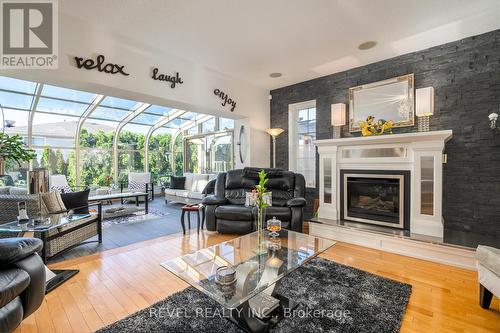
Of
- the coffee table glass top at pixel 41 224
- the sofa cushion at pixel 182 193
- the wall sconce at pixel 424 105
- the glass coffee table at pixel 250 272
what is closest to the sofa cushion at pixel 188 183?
the sofa cushion at pixel 182 193

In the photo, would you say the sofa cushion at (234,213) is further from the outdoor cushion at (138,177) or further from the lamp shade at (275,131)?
the outdoor cushion at (138,177)

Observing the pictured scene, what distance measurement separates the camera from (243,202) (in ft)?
14.0

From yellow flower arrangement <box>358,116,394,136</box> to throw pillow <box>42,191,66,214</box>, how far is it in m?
4.65

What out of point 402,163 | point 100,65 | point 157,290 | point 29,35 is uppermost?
point 29,35

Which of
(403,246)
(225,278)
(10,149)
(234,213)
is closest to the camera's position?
(225,278)

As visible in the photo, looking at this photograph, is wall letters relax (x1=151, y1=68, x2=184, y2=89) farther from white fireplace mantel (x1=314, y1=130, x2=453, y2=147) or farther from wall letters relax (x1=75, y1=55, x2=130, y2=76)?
white fireplace mantel (x1=314, y1=130, x2=453, y2=147)

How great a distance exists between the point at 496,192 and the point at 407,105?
1.62 metres

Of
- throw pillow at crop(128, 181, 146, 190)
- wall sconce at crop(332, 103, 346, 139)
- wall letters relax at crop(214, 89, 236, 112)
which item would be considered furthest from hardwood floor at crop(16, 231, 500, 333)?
throw pillow at crop(128, 181, 146, 190)

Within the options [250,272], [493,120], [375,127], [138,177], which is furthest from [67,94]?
[493,120]

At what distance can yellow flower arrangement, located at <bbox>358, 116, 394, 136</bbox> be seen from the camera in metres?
3.68

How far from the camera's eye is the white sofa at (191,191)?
6168 millimetres

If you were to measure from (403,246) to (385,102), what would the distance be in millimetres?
2270

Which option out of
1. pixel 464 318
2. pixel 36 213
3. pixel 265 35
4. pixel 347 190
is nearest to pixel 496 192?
pixel 347 190

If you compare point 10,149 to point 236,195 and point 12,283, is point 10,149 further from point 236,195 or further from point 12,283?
point 236,195
